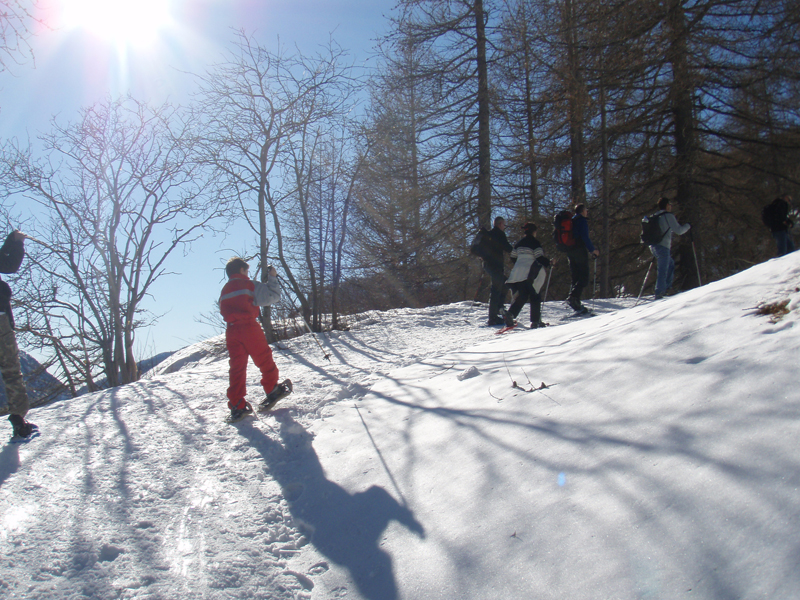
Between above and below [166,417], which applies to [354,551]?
below

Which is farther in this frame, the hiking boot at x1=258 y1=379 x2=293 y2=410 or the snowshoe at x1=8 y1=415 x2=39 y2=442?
the hiking boot at x1=258 y1=379 x2=293 y2=410

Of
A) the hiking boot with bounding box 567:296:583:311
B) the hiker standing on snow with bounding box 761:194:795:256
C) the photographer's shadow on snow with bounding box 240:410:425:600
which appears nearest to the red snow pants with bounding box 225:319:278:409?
the photographer's shadow on snow with bounding box 240:410:425:600

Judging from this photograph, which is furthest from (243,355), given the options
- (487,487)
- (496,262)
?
(496,262)

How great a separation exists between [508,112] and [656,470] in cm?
1355

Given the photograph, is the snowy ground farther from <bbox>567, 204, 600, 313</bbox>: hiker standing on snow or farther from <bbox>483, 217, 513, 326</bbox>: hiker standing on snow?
<bbox>567, 204, 600, 313</bbox>: hiker standing on snow

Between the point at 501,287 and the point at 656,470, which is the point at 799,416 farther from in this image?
the point at 501,287

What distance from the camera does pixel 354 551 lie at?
220 centimetres

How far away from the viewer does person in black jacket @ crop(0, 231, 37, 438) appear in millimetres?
4094

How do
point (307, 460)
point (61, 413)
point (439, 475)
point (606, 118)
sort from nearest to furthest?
point (439, 475) < point (307, 460) < point (61, 413) < point (606, 118)

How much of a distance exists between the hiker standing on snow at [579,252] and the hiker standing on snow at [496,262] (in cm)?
118

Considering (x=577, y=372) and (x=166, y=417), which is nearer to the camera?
(x=577, y=372)

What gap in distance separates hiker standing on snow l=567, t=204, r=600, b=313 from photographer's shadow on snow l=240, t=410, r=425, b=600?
6291mm

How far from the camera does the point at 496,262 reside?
8.35 metres

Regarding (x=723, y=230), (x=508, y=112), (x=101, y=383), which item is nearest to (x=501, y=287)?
(x=508, y=112)
